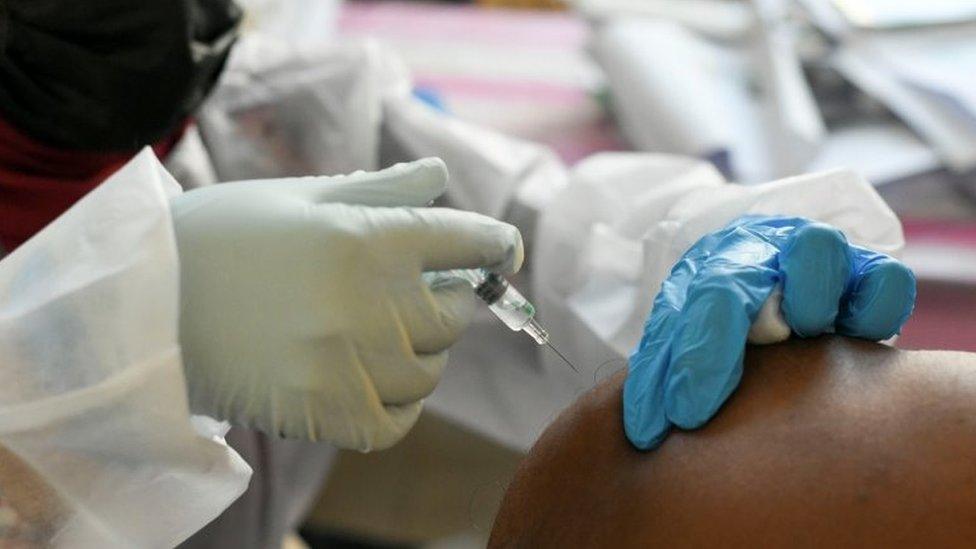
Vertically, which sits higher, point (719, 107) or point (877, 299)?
point (877, 299)

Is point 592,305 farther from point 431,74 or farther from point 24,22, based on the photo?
point 431,74

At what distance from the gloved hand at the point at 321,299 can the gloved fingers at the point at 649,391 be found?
0.10m

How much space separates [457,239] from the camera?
714 mm

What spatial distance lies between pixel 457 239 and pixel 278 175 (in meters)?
0.62

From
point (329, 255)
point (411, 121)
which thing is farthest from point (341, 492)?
point (329, 255)

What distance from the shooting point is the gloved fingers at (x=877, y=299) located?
740mm

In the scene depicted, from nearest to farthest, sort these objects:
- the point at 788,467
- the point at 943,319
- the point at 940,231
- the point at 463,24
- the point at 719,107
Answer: the point at 788,467, the point at 943,319, the point at 940,231, the point at 719,107, the point at 463,24

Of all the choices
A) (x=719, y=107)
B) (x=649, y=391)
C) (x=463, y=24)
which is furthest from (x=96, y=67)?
(x=463, y=24)

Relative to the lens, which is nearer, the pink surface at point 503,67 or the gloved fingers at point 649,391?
the gloved fingers at point 649,391

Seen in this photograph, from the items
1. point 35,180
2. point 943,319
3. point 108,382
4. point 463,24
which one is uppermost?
point 108,382

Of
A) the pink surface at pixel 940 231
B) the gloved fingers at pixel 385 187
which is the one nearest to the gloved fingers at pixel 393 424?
the gloved fingers at pixel 385 187

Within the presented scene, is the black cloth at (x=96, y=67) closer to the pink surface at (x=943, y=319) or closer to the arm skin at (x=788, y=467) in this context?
the arm skin at (x=788, y=467)

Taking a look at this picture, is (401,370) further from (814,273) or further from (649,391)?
(814,273)

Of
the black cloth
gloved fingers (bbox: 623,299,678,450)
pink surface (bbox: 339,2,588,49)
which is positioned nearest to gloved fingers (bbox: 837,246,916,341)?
gloved fingers (bbox: 623,299,678,450)
